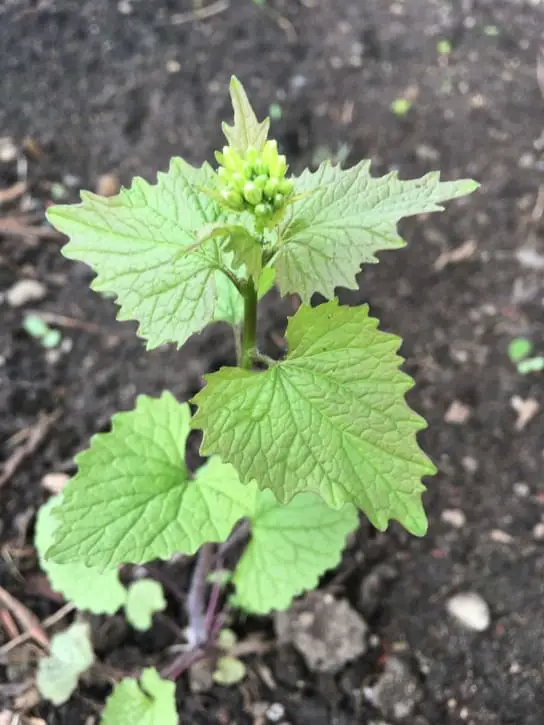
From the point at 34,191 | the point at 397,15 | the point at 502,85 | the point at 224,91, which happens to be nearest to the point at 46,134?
the point at 34,191

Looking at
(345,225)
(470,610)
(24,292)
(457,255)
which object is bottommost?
(470,610)

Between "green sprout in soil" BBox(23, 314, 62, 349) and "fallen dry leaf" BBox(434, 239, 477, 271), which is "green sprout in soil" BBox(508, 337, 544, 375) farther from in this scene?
"green sprout in soil" BBox(23, 314, 62, 349)

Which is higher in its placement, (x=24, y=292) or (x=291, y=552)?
(x=24, y=292)

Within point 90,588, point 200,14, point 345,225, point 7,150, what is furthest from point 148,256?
point 200,14

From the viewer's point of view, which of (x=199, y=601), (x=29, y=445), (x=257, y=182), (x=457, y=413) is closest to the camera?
(x=257, y=182)

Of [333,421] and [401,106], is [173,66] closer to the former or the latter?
[401,106]

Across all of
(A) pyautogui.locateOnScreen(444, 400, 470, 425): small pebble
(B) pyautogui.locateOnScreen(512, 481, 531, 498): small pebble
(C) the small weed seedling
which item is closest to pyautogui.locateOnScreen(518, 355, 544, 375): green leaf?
(A) pyautogui.locateOnScreen(444, 400, 470, 425): small pebble
